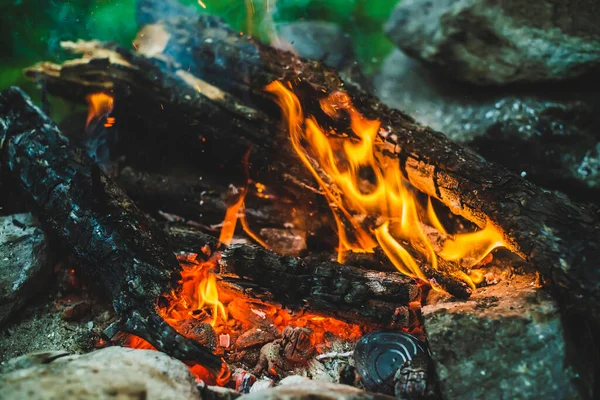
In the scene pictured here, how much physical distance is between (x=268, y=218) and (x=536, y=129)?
370 centimetres

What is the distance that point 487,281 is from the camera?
3.55m

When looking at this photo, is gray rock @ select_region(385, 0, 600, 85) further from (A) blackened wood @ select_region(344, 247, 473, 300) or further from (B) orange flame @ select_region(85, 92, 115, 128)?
(B) orange flame @ select_region(85, 92, 115, 128)

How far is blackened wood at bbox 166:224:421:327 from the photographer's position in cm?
318

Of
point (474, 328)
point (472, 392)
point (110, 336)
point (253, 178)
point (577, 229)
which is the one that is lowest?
point (110, 336)

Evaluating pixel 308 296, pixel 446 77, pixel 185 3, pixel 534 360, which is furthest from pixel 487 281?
pixel 185 3

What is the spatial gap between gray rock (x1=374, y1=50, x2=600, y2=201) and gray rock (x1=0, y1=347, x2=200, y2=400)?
476cm

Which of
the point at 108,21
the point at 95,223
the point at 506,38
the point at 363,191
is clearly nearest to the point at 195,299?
the point at 95,223

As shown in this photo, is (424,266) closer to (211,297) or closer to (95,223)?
(211,297)

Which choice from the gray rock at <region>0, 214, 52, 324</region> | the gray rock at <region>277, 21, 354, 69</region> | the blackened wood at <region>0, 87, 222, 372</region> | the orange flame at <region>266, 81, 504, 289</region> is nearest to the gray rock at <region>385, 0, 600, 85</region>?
the gray rock at <region>277, 21, 354, 69</region>

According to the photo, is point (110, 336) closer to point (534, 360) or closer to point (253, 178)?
point (253, 178)

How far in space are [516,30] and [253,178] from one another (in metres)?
4.08

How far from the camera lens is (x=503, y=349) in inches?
99.8

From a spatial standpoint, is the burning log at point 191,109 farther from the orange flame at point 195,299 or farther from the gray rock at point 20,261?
the gray rock at point 20,261

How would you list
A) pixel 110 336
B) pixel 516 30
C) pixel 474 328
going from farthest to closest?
1. pixel 516 30
2. pixel 110 336
3. pixel 474 328
